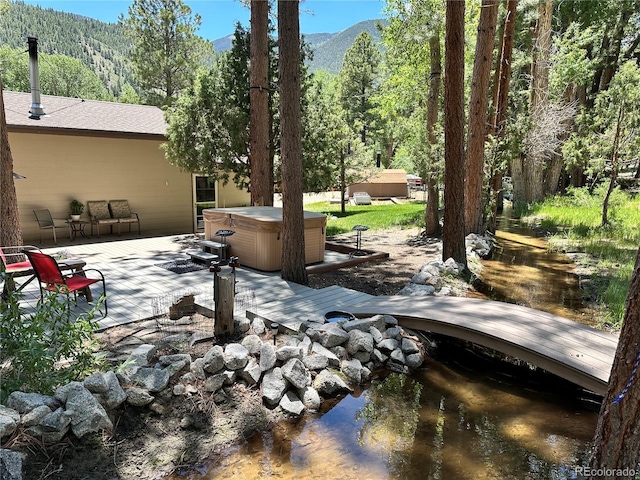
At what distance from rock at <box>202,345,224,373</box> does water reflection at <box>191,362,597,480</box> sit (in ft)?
2.34

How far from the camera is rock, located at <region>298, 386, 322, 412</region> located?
3477mm

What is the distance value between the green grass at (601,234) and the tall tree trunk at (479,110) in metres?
2.21

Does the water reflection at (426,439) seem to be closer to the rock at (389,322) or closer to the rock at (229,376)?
the rock at (229,376)

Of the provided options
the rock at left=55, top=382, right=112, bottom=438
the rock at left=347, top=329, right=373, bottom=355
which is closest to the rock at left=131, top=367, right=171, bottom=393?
the rock at left=55, top=382, right=112, bottom=438

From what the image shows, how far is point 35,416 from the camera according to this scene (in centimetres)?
258

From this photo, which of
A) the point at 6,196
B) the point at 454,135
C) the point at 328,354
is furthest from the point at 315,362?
the point at 6,196

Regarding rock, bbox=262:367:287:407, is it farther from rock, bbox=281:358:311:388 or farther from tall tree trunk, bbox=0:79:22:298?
tall tree trunk, bbox=0:79:22:298

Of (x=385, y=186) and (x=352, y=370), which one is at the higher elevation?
(x=385, y=186)

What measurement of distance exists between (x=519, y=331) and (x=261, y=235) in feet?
13.9

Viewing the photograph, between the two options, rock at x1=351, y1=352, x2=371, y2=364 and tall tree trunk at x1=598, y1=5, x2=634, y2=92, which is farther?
tall tree trunk at x1=598, y1=5, x2=634, y2=92

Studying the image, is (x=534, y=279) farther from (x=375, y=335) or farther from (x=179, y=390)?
(x=179, y=390)

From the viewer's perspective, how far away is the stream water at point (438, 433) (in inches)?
109

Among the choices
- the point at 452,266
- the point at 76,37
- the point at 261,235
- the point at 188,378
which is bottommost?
the point at 188,378

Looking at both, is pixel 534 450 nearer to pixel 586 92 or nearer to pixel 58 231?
pixel 58 231
